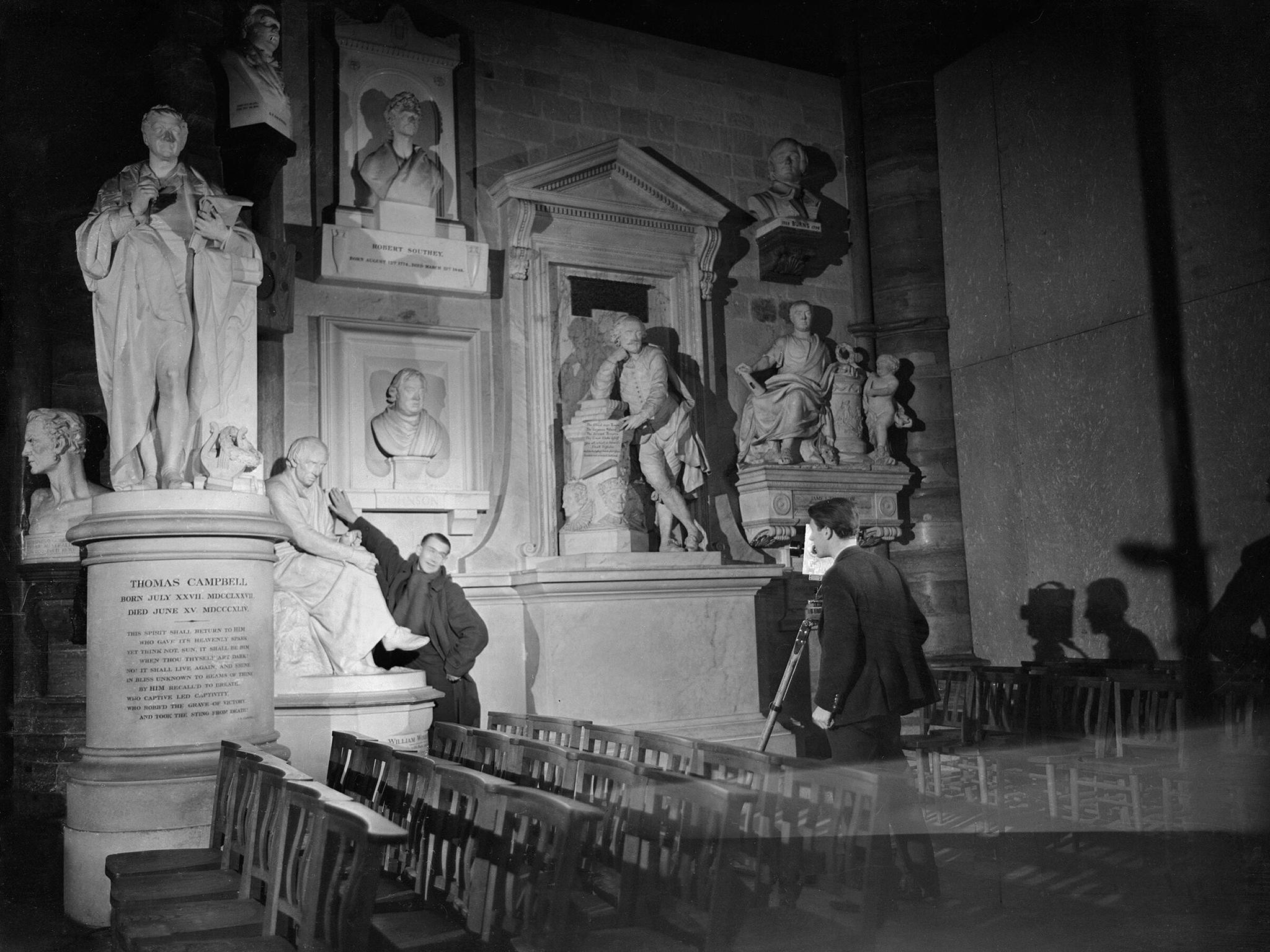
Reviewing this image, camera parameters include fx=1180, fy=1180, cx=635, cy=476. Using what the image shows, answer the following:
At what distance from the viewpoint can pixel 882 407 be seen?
9.70 m

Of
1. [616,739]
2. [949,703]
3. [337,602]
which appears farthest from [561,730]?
[949,703]

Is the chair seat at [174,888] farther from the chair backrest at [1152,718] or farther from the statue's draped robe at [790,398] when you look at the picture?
the statue's draped robe at [790,398]

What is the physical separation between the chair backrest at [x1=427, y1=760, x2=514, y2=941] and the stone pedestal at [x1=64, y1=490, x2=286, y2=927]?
4.88 ft

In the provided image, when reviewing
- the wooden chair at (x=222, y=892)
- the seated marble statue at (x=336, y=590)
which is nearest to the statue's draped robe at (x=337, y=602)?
the seated marble statue at (x=336, y=590)

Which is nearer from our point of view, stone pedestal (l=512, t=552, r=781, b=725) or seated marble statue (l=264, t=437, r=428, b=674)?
seated marble statue (l=264, t=437, r=428, b=674)

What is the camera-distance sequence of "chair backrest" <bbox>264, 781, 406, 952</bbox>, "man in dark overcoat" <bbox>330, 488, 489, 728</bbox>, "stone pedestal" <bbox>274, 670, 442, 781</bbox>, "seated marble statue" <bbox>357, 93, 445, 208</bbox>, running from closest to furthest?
"chair backrest" <bbox>264, 781, 406, 952</bbox> < "stone pedestal" <bbox>274, 670, 442, 781</bbox> < "man in dark overcoat" <bbox>330, 488, 489, 728</bbox> < "seated marble statue" <bbox>357, 93, 445, 208</bbox>

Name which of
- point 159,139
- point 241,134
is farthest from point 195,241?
point 241,134

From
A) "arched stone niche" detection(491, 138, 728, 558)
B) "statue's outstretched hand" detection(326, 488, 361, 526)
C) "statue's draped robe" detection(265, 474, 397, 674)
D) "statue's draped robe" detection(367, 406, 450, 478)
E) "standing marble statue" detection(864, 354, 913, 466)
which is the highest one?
"arched stone niche" detection(491, 138, 728, 558)

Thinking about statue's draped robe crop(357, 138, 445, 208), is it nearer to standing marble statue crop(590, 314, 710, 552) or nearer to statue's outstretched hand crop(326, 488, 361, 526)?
standing marble statue crop(590, 314, 710, 552)

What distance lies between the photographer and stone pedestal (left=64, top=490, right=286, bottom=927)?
14.9ft

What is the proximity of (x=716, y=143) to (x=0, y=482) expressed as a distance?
6.06 m

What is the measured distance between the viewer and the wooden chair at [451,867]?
9.77ft

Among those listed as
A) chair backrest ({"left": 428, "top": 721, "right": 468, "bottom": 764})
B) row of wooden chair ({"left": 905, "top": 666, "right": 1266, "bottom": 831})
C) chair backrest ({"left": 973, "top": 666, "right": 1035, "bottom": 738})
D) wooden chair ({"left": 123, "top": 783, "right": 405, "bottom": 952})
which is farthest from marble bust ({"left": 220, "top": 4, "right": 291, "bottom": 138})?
chair backrest ({"left": 973, "top": 666, "right": 1035, "bottom": 738})

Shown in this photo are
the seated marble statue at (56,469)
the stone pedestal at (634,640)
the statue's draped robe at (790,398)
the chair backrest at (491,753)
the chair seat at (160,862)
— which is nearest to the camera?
the chair seat at (160,862)
